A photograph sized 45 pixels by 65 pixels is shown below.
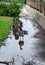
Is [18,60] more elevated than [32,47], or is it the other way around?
[18,60]

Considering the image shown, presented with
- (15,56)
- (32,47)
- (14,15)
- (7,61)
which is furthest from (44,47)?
(14,15)

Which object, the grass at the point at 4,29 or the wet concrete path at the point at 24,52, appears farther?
the grass at the point at 4,29

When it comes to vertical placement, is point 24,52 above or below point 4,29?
above

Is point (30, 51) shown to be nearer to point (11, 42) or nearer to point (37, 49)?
point (37, 49)

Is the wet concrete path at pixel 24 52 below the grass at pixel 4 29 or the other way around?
the other way around

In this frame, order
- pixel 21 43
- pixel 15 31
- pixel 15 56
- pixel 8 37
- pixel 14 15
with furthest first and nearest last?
1. pixel 14 15
2. pixel 15 31
3. pixel 8 37
4. pixel 21 43
5. pixel 15 56

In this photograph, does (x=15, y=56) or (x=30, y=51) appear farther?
(x=30, y=51)

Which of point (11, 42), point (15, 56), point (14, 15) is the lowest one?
point (14, 15)

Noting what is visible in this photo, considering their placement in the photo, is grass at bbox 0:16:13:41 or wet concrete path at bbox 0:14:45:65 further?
grass at bbox 0:16:13:41

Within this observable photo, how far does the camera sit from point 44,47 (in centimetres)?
1122

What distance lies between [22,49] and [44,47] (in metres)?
0.92

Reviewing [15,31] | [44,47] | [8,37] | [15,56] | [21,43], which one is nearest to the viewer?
[15,56]

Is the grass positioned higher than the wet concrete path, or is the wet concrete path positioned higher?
the wet concrete path

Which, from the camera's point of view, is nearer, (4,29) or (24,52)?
(24,52)
